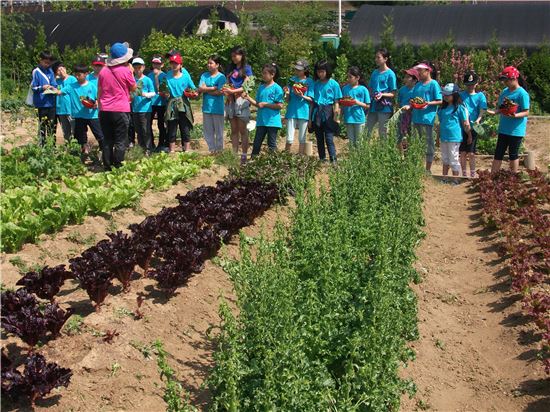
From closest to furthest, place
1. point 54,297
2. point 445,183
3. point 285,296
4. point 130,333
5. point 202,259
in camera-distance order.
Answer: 1. point 285,296
2. point 130,333
3. point 54,297
4. point 202,259
5. point 445,183

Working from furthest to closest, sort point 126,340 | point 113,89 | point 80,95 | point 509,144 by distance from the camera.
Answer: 1. point 80,95
2. point 509,144
3. point 113,89
4. point 126,340

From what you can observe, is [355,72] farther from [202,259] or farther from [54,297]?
[54,297]

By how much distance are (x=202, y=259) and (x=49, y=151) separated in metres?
4.46

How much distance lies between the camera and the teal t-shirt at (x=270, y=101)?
10.5 metres

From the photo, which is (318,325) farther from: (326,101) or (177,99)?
(177,99)

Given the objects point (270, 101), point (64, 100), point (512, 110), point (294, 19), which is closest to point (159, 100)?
point (64, 100)

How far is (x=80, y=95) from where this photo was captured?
10.7m

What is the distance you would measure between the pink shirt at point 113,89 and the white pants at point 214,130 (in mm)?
1920

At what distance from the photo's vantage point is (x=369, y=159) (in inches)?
307

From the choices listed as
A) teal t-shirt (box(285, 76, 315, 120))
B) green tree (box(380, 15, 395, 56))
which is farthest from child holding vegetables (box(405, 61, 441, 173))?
green tree (box(380, 15, 395, 56))

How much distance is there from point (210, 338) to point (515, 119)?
22.0ft

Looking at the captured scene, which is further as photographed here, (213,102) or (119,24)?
(119,24)

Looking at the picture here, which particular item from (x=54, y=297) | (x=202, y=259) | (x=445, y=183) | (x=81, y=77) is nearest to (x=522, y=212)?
(x=445, y=183)

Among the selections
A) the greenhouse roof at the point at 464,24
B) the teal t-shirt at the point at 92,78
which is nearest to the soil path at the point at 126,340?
the teal t-shirt at the point at 92,78
